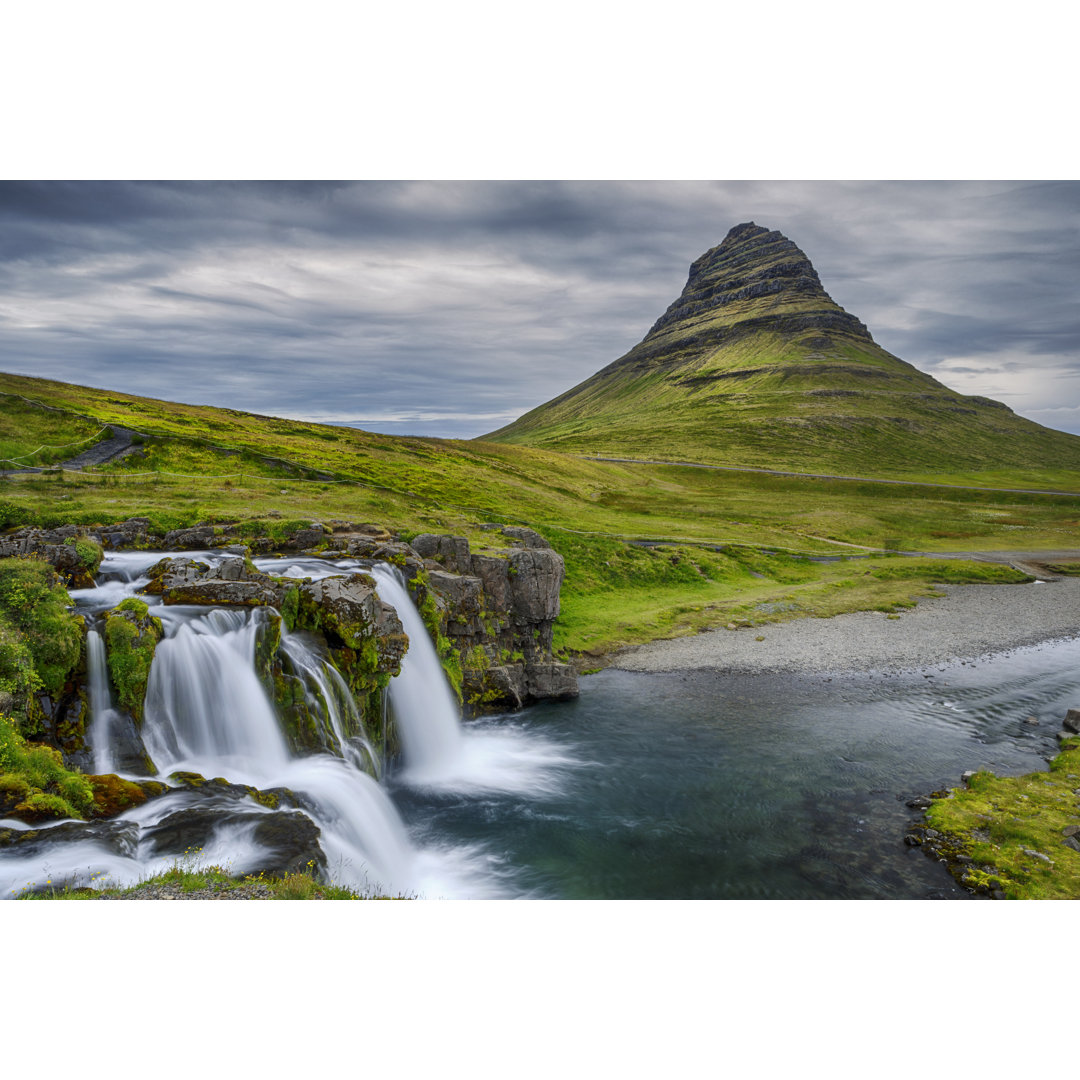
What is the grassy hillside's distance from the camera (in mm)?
45906

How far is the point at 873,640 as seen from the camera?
1752 inches

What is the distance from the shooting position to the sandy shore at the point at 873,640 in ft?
130

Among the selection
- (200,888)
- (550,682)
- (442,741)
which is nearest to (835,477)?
(550,682)

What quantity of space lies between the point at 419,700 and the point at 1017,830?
21.7 meters

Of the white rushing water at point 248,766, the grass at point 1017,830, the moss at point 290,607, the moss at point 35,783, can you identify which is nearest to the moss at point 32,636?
the white rushing water at point 248,766

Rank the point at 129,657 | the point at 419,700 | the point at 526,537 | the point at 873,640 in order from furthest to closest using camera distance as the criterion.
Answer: the point at 526,537 < the point at 873,640 < the point at 419,700 < the point at 129,657

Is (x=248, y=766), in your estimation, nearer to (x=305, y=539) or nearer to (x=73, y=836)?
(x=73, y=836)

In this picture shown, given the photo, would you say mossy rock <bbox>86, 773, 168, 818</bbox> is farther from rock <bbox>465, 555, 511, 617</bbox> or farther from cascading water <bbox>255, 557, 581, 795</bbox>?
rock <bbox>465, 555, 511, 617</bbox>

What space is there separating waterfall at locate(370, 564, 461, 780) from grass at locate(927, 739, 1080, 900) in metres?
18.0

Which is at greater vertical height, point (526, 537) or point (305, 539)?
point (305, 539)

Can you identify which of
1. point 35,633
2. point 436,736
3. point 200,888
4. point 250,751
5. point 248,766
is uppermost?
point 35,633

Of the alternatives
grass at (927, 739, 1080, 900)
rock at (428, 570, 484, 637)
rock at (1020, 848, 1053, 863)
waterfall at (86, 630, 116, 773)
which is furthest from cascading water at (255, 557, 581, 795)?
rock at (1020, 848, 1053, 863)

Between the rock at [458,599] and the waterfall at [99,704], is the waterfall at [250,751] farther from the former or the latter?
the rock at [458,599]

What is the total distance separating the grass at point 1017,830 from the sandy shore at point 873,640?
15764mm
